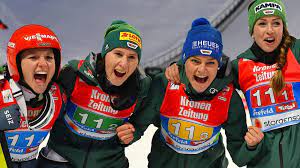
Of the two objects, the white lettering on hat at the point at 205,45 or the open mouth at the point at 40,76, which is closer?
the open mouth at the point at 40,76

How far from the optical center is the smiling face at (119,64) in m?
2.49

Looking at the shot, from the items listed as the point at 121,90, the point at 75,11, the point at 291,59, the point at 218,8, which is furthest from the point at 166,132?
the point at 75,11

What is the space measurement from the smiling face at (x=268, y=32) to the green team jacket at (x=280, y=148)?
176 mm

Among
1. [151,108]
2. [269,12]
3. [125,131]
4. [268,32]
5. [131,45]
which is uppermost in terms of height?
[269,12]

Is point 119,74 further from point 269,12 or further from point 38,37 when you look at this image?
point 269,12

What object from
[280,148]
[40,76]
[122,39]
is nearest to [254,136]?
[280,148]

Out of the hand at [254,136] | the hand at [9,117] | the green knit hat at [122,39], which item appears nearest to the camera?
the hand at [9,117]

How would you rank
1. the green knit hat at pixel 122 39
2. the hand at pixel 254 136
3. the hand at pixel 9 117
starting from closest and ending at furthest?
the hand at pixel 9 117
the hand at pixel 254 136
the green knit hat at pixel 122 39

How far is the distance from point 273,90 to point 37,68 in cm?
163

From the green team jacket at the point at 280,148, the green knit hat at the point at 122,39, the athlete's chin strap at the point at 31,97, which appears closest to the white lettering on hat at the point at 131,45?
the green knit hat at the point at 122,39

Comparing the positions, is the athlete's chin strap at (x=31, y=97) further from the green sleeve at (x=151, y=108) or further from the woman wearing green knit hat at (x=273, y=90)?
the woman wearing green knit hat at (x=273, y=90)

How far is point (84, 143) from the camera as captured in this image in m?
2.69

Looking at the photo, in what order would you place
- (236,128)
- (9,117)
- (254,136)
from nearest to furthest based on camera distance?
1. (9,117)
2. (254,136)
3. (236,128)

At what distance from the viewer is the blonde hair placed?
97.3 inches
